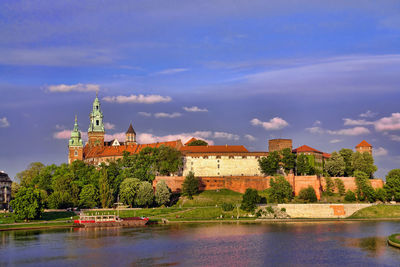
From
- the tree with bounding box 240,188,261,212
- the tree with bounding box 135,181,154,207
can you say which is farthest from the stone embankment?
the tree with bounding box 135,181,154,207

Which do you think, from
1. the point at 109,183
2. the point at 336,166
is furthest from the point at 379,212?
the point at 109,183

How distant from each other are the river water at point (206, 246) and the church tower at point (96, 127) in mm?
61635

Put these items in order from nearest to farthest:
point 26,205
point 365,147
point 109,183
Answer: point 26,205
point 109,183
point 365,147

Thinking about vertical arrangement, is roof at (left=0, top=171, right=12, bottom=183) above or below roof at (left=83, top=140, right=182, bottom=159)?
below

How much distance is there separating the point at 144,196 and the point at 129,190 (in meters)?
2.25

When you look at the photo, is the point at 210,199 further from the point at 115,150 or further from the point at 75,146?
the point at 75,146

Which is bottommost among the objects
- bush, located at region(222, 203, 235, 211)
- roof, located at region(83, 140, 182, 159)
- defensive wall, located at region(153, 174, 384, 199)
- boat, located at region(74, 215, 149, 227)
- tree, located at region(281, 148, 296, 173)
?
boat, located at region(74, 215, 149, 227)

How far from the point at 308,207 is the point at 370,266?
112 ft

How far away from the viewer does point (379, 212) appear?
7194 centimetres

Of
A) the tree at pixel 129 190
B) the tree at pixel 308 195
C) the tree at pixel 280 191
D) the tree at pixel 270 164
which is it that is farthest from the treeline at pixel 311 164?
the tree at pixel 129 190

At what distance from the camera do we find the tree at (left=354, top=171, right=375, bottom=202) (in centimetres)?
7994

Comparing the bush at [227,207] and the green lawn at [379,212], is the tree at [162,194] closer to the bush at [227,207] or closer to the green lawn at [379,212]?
the bush at [227,207]

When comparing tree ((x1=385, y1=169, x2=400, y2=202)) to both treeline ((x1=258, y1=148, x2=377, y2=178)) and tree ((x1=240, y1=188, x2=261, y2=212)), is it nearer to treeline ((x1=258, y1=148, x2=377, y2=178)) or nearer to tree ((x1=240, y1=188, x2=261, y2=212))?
treeline ((x1=258, y1=148, x2=377, y2=178))

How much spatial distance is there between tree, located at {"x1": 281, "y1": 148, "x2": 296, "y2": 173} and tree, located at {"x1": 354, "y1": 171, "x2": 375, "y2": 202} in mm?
10095
